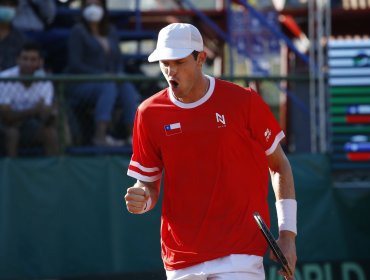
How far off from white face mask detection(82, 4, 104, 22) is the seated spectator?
5.21 feet

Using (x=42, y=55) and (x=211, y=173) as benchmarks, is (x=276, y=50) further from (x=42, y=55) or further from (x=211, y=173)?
(x=211, y=173)

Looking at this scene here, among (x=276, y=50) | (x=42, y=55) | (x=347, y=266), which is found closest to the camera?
(x=347, y=266)

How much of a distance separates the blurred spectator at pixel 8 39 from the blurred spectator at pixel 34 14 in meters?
0.32

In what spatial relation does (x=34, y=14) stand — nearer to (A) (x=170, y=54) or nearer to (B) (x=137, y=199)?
(A) (x=170, y=54)

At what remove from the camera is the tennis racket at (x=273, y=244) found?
516 cm

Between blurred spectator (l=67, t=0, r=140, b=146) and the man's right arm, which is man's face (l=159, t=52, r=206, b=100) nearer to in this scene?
the man's right arm

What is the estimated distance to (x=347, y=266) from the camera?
10.1 metres

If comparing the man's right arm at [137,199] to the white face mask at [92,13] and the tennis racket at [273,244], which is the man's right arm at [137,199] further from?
the white face mask at [92,13]

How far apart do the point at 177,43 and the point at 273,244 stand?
4.05 feet

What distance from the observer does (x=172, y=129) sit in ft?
18.4

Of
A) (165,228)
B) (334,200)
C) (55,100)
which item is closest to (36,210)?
(55,100)

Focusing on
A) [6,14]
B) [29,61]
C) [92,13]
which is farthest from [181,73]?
[6,14]

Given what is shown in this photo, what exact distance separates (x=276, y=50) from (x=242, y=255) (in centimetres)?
983

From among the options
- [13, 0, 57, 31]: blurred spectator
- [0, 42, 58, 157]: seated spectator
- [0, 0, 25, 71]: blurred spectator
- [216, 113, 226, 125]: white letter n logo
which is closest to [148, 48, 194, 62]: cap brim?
[216, 113, 226, 125]: white letter n logo
